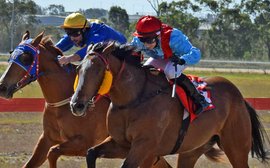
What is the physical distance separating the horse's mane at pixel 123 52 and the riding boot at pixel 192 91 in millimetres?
569

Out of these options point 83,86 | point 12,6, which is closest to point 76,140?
point 83,86

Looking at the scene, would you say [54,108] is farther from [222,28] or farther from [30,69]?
[222,28]

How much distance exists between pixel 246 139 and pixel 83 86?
106 inches

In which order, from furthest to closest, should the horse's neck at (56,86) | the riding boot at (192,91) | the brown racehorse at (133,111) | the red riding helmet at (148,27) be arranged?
the horse's neck at (56,86) < the riding boot at (192,91) < the red riding helmet at (148,27) < the brown racehorse at (133,111)

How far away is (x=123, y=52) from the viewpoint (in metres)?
7.48

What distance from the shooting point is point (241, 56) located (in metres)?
52.2

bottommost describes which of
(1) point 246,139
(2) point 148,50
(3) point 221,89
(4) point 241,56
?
(4) point 241,56

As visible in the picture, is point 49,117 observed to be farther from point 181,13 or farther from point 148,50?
point 181,13

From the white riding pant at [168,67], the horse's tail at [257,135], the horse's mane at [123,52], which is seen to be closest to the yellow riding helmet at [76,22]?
the white riding pant at [168,67]

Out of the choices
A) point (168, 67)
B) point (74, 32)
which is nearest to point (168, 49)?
point (168, 67)

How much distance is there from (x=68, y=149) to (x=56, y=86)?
0.81 meters

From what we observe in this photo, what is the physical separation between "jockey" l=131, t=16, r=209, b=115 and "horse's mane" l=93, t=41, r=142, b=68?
132 millimetres

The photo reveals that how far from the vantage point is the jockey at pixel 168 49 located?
7.70 metres

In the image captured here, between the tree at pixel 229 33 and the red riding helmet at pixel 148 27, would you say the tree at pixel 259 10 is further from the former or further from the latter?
the red riding helmet at pixel 148 27
